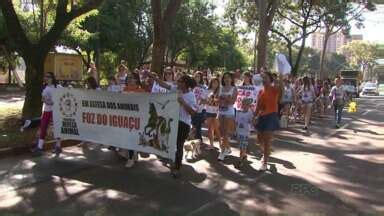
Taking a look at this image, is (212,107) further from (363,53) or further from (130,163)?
(363,53)

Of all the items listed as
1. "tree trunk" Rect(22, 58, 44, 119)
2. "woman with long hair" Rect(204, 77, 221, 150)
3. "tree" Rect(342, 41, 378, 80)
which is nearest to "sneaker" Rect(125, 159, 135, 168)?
"woman with long hair" Rect(204, 77, 221, 150)

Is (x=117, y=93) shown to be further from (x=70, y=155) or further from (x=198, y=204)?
(x=198, y=204)

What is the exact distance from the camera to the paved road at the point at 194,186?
23.0ft

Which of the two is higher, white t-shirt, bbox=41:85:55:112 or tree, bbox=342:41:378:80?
tree, bbox=342:41:378:80

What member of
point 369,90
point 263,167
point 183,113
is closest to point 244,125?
point 263,167

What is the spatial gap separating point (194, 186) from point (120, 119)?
198 centimetres

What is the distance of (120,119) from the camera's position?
9.43 metres

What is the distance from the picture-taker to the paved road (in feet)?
23.0

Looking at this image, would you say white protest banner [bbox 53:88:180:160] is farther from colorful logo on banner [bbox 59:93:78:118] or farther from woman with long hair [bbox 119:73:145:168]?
woman with long hair [bbox 119:73:145:168]

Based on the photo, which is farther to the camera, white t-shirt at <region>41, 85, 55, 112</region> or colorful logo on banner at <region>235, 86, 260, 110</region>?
colorful logo on banner at <region>235, 86, 260, 110</region>

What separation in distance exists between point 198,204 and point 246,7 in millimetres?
32503

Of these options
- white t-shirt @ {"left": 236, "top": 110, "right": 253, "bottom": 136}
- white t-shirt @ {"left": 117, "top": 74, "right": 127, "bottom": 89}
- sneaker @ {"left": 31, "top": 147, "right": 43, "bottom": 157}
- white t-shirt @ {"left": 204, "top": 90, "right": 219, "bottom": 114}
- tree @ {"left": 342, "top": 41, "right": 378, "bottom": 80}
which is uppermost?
tree @ {"left": 342, "top": 41, "right": 378, "bottom": 80}

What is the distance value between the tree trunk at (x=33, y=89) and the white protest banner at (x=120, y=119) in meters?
3.74

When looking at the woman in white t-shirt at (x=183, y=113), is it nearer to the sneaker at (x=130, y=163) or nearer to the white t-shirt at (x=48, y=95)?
the sneaker at (x=130, y=163)
